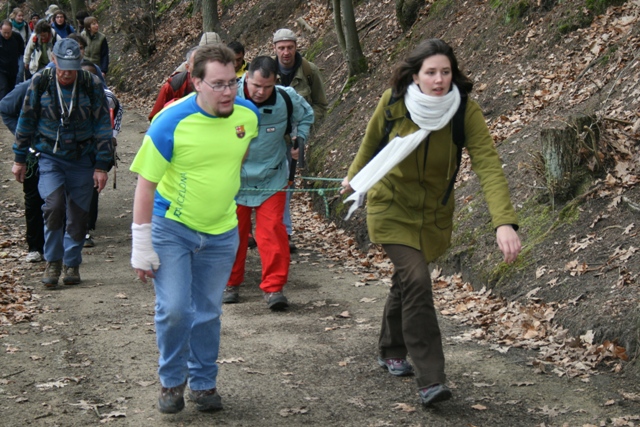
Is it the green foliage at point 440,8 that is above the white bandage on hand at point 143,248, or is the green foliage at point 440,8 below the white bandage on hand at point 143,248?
above

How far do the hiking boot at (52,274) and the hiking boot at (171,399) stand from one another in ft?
13.2

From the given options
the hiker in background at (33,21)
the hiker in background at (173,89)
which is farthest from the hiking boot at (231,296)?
the hiker in background at (33,21)

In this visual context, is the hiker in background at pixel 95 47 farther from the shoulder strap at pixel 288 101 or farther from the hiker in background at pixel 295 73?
the shoulder strap at pixel 288 101

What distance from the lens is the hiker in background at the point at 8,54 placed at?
16.5m

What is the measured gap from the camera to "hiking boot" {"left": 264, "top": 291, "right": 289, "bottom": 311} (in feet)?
26.2

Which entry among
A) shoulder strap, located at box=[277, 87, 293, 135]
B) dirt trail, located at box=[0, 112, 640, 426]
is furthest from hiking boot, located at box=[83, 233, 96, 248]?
shoulder strap, located at box=[277, 87, 293, 135]

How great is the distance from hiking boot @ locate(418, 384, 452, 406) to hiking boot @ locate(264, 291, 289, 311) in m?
2.81

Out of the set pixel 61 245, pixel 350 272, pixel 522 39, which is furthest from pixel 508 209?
pixel 522 39

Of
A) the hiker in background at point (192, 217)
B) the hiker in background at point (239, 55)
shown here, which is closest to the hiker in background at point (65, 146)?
the hiker in background at point (239, 55)

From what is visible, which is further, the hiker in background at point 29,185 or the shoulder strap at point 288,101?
the hiker in background at point 29,185

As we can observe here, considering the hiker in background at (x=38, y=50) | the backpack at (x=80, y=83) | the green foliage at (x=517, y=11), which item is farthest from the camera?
the hiker in background at (x=38, y=50)

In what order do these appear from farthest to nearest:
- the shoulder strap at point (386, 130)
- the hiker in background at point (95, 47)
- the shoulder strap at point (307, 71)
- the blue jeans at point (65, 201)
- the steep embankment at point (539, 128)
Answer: the hiker in background at point (95, 47), the shoulder strap at point (307, 71), the blue jeans at point (65, 201), the steep embankment at point (539, 128), the shoulder strap at point (386, 130)

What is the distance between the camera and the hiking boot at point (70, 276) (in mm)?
9117

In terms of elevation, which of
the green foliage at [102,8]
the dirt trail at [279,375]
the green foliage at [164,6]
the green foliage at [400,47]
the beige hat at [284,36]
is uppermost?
the green foliage at [102,8]
